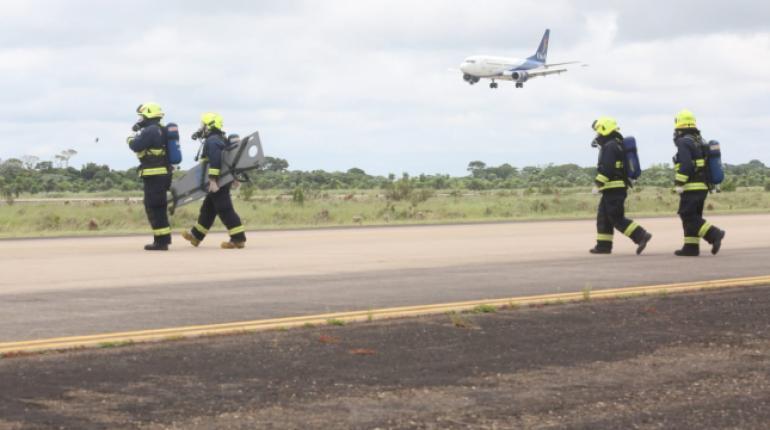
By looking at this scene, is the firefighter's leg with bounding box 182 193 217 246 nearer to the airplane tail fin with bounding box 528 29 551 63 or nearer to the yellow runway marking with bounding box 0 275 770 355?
the yellow runway marking with bounding box 0 275 770 355

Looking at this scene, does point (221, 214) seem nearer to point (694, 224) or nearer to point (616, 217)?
point (616, 217)

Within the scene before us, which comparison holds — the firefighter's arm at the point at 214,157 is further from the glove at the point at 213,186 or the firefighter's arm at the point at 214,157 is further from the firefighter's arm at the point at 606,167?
the firefighter's arm at the point at 606,167

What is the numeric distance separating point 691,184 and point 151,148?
7.55 meters

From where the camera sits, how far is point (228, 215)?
19219mm

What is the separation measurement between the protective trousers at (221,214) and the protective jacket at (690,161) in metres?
6.37

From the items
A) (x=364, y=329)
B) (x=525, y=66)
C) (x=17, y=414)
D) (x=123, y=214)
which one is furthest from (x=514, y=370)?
(x=525, y=66)

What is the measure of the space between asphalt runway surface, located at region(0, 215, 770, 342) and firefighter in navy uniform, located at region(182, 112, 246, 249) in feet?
1.04

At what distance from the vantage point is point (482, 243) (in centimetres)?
2083

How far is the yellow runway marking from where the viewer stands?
885 cm

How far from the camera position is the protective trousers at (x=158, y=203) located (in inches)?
734

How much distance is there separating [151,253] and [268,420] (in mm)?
12255

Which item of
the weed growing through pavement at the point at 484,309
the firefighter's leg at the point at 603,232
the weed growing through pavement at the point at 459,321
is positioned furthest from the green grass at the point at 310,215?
the weed growing through pavement at the point at 459,321

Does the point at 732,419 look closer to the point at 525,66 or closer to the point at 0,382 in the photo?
the point at 0,382

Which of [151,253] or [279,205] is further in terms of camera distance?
[279,205]
